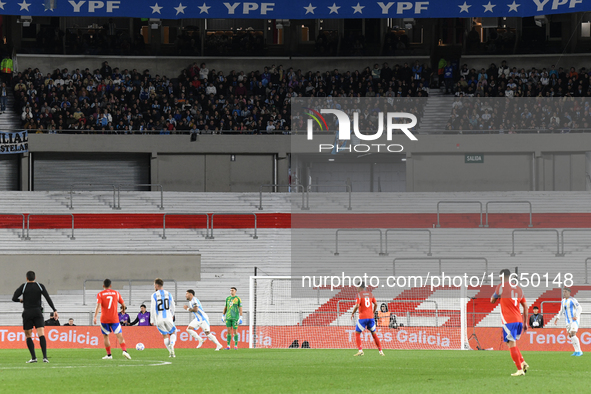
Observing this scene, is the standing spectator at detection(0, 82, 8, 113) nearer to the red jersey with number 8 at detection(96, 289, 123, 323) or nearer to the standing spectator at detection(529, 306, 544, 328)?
the red jersey with number 8 at detection(96, 289, 123, 323)

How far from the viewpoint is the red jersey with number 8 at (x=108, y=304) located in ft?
52.7

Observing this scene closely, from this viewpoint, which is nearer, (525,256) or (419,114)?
(525,256)

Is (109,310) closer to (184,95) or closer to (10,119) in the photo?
(184,95)

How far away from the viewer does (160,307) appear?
1720 cm

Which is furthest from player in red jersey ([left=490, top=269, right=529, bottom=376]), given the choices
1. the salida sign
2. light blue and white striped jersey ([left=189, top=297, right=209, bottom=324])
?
the salida sign

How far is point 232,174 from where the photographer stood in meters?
41.2

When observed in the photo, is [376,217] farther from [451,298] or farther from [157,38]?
[157,38]

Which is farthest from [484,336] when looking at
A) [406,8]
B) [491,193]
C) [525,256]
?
[406,8]

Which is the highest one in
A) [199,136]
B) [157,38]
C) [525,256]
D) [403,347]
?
[157,38]

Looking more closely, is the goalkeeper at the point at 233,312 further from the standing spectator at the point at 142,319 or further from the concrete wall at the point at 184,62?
the concrete wall at the point at 184,62

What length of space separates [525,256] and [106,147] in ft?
69.0

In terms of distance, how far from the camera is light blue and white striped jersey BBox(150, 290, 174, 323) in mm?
17125

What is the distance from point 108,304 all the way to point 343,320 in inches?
332

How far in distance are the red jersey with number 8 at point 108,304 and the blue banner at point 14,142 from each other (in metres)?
24.5
